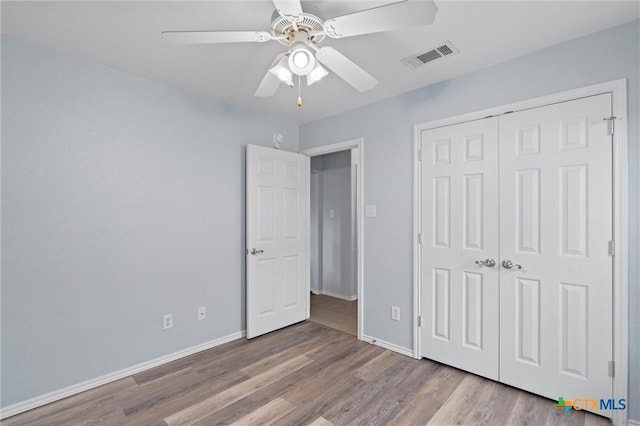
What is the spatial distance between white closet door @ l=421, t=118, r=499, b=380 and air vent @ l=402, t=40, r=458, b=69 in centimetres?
58

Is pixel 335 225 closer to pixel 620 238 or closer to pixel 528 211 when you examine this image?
pixel 528 211

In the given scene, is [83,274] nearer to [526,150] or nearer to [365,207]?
[365,207]

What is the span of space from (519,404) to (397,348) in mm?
1013

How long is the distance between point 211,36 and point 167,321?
231cm

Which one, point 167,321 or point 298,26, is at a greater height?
point 298,26

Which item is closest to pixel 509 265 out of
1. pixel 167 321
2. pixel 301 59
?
pixel 301 59

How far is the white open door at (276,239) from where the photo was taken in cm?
313

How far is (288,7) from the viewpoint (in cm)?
134

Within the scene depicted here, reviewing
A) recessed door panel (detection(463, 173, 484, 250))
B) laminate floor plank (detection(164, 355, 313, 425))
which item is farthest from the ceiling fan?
laminate floor plank (detection(164, 355, 313, 425))

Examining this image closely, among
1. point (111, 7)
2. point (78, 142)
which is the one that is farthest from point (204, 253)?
point (111, 7)

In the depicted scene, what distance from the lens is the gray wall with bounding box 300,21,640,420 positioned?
1.78m

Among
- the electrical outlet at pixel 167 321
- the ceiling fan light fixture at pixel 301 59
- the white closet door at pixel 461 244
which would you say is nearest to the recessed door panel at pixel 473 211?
the white closet door at pixel 461 244

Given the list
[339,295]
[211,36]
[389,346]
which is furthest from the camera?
[339,295]

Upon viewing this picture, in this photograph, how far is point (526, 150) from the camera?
7.01 feet
